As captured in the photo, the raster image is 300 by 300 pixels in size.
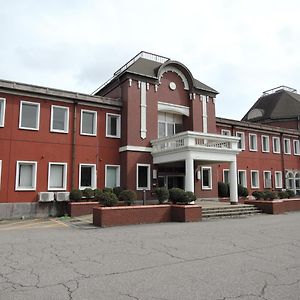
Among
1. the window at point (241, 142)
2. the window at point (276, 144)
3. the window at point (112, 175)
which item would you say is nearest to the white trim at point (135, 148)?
the window at point (112, 175)

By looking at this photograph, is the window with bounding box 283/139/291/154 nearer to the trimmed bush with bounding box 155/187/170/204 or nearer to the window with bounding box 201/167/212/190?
the window with bounding box 201/167/212/190

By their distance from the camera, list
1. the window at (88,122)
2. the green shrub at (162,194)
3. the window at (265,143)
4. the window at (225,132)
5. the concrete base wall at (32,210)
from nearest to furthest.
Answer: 1. the green shrub at (162,194)
2. the concrete base wall at (32,210)
3. the window at (88,122)
4. the window at (225,132)
5. the window at (265,143)

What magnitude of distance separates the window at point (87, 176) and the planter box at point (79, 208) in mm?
2458

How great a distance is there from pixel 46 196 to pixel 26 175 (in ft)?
6.15

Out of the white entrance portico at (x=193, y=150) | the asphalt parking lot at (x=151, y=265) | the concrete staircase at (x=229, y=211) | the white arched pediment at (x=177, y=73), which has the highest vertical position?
the white arched pediment at (x=177, y=73)

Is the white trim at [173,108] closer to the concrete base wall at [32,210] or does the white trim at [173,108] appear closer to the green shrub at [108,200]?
the concrete base wall at [32,210]

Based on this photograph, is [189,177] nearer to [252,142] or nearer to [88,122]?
[88,122]

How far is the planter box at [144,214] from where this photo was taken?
14.9 metres

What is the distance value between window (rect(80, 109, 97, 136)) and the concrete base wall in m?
5.19

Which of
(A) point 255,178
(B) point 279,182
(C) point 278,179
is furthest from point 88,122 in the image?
(B) point 279,182

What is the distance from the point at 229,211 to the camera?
19141mm

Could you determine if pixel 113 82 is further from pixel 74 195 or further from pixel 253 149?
pixel 253 149

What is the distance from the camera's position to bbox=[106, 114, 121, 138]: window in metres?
23.4

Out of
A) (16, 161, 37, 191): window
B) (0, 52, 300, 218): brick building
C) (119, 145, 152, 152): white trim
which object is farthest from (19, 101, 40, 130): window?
(119, 145, 152, 152): white trim
